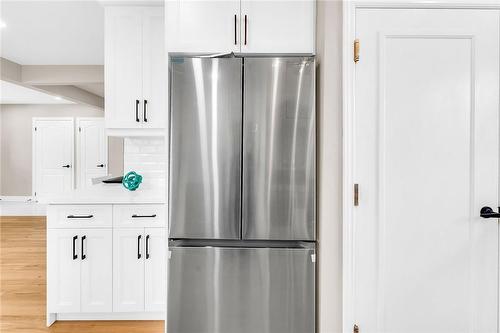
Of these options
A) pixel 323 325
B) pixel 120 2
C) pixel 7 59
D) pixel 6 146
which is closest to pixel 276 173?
pixel 323 325

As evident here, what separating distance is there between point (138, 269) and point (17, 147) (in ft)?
23.9

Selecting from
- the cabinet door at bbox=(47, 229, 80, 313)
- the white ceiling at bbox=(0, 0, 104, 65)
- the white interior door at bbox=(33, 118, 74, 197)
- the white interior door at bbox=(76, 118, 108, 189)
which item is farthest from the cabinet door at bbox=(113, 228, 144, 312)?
the white interior door at bbox=(33, 118, 74, 197)

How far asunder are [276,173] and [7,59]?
15.8ft

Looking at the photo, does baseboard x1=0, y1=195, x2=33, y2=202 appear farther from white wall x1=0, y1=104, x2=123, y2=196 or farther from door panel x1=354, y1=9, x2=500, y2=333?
door panel x1=354, y1=9, x2=500, y2=333

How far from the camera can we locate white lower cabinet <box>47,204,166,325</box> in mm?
2311

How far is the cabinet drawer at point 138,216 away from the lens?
233cm

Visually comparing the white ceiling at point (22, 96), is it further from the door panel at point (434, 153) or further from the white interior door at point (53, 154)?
the door panel at point (434, 153)

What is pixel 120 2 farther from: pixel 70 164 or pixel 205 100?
pixel 70 164

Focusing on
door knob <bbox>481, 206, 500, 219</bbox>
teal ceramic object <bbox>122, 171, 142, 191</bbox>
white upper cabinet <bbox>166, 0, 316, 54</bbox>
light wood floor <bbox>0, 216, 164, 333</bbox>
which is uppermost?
white upper cabinet <bbox>166, 0, 316, 54</bbox>

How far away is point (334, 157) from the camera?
5.57ft

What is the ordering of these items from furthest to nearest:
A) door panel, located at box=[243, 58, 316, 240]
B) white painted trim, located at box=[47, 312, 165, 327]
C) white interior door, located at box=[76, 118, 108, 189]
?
white interior door, located at box=[76, 118, 108, 189]
white painted trim, located at box=[47, 312, 165, 327]
door panel, located at box=[243, 58, 316, 240]

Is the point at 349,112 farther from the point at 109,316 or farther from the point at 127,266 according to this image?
the point at 109,316

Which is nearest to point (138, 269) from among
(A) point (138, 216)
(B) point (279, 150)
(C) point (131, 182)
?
(A) point (138, 216)

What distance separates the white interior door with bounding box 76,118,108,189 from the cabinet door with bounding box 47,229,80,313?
18.2 ft
